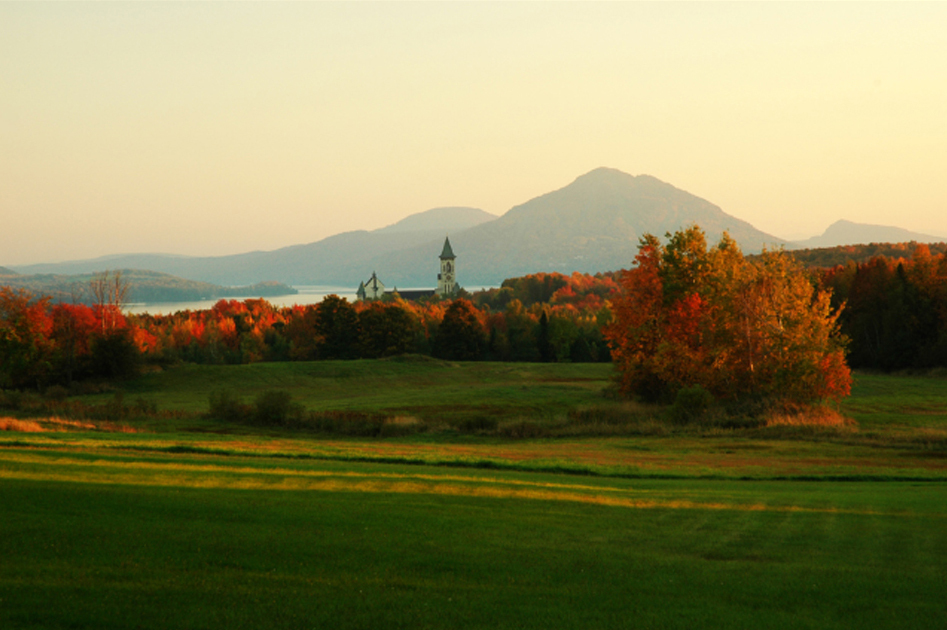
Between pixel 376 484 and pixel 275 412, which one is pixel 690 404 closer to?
pixel 275 412

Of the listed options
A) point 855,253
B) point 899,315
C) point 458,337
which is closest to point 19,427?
point 458,337

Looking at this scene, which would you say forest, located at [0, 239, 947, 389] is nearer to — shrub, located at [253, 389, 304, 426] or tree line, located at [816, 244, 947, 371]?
tree line, located at [816, 244, 947, 371]

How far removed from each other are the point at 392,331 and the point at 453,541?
85398 millimetres

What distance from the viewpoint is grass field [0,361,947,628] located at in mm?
8336

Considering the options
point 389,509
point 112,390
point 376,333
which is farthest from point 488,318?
point 389,509

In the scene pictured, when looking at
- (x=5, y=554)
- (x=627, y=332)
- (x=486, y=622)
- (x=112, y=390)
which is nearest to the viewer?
(x=486, y=622)

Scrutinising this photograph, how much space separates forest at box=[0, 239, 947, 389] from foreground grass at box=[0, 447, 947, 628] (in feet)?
107

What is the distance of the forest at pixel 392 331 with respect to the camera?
64125 millimetres

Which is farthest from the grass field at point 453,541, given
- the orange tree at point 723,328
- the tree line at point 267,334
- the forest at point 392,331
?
the tree line at point 267,334

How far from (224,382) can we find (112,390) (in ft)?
33.2

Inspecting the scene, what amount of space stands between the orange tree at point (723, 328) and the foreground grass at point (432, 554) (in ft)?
82.5

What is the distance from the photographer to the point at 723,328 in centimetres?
4388

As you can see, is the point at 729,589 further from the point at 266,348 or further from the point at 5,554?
the point at 266,348

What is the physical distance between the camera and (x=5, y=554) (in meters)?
9.12
